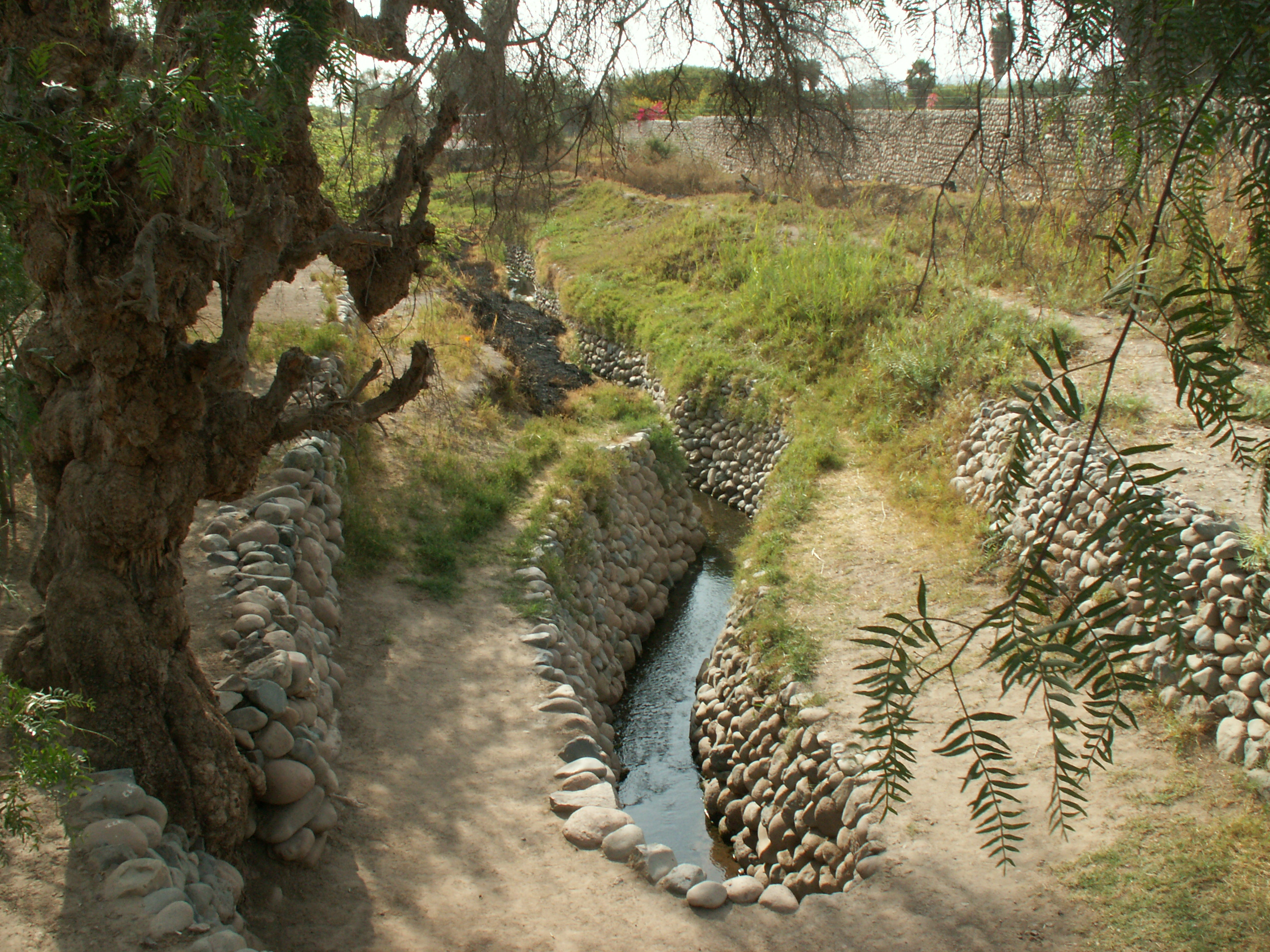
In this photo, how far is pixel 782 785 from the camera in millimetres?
5816

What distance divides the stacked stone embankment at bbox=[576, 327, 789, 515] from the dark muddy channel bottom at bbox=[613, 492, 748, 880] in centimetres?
92

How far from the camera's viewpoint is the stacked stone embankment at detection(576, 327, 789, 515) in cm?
1215

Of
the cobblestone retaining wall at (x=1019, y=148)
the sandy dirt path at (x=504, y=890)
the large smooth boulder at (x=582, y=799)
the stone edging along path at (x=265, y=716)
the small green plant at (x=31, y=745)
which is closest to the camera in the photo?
the small green plant at (x=31, y=745)

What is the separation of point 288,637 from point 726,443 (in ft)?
28.8

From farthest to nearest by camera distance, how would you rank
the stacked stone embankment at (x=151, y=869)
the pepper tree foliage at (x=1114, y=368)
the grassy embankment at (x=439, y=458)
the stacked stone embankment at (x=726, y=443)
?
1. the stacked stone embankment at (x=726, y=443)
2. the grassy embankment at (x=439, y=458)
3. the stacked stone embankment at (x=151, y=869)
4. the pepper tree foliage at (x=1114, y=368)

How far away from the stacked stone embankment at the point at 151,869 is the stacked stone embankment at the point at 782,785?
2515 mm

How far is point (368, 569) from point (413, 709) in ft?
5.91

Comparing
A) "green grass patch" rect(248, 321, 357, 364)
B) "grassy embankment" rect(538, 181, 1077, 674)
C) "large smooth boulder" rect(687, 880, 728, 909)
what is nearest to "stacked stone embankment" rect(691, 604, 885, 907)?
"large smooth boulder" rect(687, 880, 728, 909)

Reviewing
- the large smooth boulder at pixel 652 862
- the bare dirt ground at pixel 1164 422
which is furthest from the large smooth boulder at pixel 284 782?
the bare dirt ground at pixel 1164 422

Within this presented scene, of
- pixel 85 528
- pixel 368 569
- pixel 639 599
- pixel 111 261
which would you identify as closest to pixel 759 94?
pixel 111 261

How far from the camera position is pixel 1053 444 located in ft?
24.2

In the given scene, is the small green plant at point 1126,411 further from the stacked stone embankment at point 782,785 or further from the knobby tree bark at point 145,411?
the knobby tree bark at point 145,411

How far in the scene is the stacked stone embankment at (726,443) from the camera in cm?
1215

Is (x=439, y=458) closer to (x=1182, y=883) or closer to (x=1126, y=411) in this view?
(x=1126, y=411)
